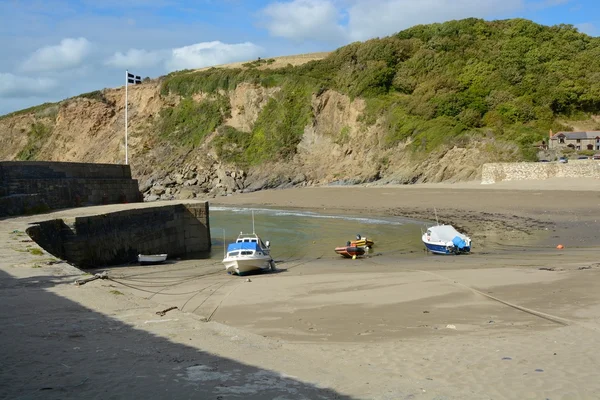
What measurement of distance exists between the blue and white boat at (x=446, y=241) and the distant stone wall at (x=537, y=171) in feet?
70.9

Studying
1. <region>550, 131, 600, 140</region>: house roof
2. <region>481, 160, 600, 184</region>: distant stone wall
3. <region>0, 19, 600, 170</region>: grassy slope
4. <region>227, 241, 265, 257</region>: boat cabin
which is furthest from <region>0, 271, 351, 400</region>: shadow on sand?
<region>550, 131, 600, 140</region>: house roof

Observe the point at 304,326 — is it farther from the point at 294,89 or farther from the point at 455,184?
the point at 294,89

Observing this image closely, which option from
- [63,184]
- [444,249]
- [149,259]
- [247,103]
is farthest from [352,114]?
[149,259]

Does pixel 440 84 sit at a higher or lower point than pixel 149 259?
higher

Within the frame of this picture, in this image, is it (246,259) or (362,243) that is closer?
(246,259)

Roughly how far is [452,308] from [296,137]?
2006 inches

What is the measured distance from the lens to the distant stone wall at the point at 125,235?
18141 millimetres

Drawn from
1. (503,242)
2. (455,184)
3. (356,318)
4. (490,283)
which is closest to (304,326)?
(356,318)

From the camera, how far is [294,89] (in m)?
64.6

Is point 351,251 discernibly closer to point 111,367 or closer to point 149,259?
point 149,259

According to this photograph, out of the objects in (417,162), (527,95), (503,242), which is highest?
(527,95)

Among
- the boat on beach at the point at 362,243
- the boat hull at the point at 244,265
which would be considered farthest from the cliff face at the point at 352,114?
the boat hull at the point at 244,265

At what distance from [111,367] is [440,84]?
182 ft

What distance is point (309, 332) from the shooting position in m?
9.12
